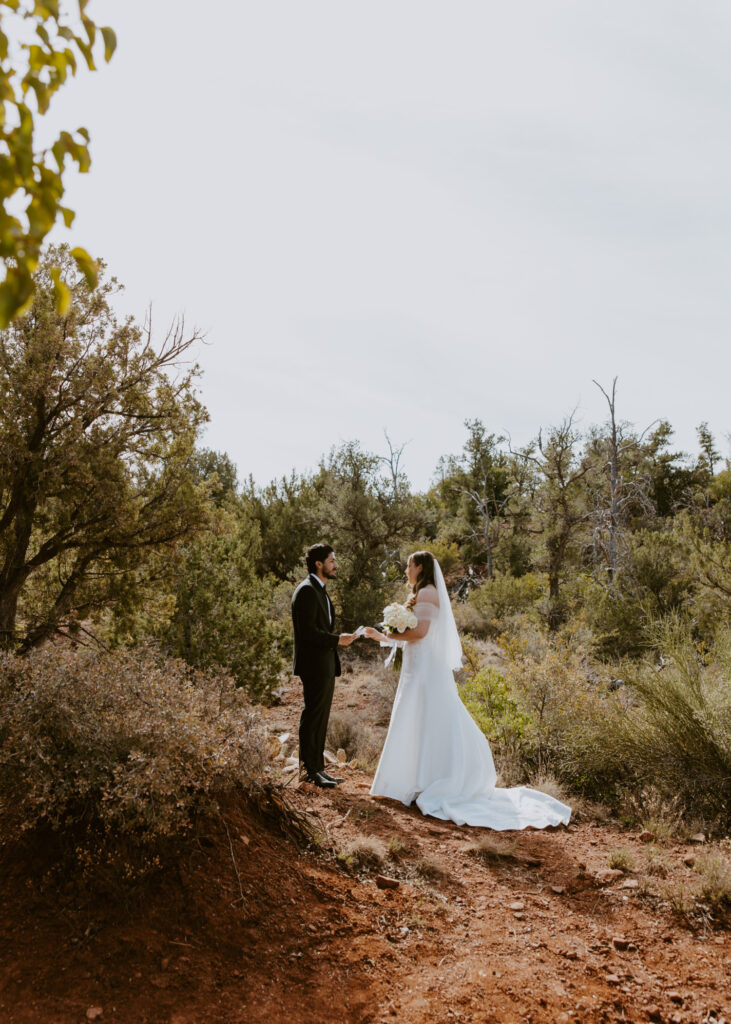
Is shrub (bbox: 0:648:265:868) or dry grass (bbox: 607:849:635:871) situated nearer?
shrub (bbox: 0:648:265:868)

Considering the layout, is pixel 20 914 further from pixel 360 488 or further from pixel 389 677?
pixel 360 488

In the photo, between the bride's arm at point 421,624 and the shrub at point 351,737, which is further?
the shrub at point 351,737

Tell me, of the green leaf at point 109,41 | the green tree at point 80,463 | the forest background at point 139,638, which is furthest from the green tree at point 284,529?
the green leaf at point 109,41

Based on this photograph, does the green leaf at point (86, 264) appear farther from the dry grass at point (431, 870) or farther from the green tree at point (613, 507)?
the green tree at point (613, 507)

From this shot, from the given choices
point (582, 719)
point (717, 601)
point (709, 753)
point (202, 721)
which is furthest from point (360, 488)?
point (202, 721)

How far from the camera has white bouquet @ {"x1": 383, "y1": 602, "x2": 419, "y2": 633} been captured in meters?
6.20

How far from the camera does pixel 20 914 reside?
3143mm

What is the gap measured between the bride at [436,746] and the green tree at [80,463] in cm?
245

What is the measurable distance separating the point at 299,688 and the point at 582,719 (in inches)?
282

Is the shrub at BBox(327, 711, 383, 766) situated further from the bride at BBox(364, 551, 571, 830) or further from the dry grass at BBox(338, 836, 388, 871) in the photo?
the dry grass at BBox(338, 836, 388, 871)

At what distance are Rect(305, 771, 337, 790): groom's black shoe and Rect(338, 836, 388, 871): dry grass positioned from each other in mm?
1254

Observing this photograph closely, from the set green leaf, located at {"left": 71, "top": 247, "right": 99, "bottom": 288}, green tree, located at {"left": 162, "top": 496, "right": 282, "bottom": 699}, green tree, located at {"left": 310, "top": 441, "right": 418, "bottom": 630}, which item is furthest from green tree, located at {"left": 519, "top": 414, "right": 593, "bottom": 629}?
green leaf, located at {"left": 71, "top": 247, "right": 99, "bottom": 288}

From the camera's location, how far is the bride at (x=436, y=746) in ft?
18.9

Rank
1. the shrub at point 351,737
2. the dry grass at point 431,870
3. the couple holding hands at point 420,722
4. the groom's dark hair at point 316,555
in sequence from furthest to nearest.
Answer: the shrub at point 351,737 → the groom's dark hair at point 316,555 → the couple holding hands at point 420,722 → the dry grass at point 431,870
